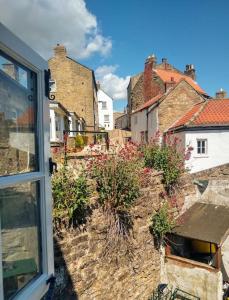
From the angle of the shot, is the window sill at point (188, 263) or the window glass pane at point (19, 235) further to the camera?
the window sill at point (188, 263)

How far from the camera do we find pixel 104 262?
5.09 metres

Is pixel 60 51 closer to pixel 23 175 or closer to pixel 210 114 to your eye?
pixel 210 114

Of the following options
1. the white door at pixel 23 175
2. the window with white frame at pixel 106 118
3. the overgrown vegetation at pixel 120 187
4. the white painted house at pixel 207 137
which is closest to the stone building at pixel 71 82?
the white painted house at pixel 207 137

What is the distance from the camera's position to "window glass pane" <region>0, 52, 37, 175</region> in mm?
1915

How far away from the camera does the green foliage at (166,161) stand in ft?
24.0

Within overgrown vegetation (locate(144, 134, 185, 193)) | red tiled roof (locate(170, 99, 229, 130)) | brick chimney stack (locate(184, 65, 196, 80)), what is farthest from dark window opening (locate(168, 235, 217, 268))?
brick chimney stack (locate(184, 65, 196, 80))

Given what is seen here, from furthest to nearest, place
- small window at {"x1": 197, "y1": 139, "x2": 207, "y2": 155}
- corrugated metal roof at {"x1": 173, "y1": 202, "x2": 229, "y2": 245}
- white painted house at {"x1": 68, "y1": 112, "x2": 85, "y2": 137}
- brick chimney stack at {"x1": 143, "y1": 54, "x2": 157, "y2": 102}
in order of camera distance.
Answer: brick chimney stack at {"x1": 143, "y1": 54, "x2": 157, "y2": 102} → white painted house at {"x1": 68, "y1": 112, "x2": 85, "y2": 137} → small window at {"x1": 197, "y1": 139, "x2": 207, "y2": 155} → corrugated metal roof at {"x1": 173, "y1": 202, "x2": 229, "y2": 245}

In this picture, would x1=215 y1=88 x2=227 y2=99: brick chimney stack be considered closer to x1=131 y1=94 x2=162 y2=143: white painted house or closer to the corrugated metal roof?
x1=131 y1=94 x2=162 y2=143: white painted house

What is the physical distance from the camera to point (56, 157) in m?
6.86

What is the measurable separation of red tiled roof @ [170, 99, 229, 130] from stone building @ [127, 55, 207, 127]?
2.31 metres

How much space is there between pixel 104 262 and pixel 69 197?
1.56 meters

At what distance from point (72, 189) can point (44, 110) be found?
2.20 metres

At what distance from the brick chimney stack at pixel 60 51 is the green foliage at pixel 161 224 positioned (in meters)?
23.0

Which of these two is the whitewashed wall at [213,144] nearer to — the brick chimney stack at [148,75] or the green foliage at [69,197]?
the brick chimney stack at [148,75]
